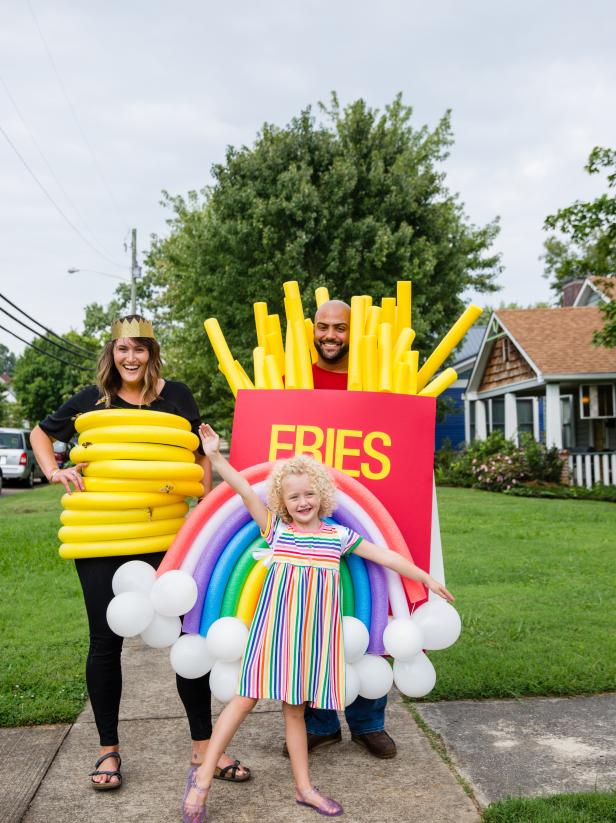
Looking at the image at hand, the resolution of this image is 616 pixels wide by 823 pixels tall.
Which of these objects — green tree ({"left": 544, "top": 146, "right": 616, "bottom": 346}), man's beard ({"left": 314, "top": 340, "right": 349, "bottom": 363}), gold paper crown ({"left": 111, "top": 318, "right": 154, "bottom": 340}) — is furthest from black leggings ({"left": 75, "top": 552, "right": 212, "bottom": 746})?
green tree ({"left": 544, "top": 146, "right": 616, "bottom": 346})

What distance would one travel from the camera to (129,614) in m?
3.02

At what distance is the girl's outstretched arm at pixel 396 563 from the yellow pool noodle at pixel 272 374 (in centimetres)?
95

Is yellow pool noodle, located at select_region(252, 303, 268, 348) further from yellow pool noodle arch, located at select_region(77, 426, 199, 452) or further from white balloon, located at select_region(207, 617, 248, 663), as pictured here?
white balloon, located at select_region(207, 617, 248, 663)

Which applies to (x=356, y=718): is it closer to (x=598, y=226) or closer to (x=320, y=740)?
(x=320, y=740)

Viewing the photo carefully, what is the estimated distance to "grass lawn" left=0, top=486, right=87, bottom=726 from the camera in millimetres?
4180

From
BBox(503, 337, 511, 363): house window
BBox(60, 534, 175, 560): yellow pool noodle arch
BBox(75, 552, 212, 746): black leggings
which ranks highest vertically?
BBox(503, 337, 511, 363): house window

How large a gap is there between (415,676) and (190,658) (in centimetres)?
89

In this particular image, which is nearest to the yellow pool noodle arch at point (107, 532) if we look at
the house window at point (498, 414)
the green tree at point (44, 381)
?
the house window at point (498, 414)

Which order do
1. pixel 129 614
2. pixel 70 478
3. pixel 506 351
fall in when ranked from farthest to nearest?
pixel 506 351
pixel 70 478
pixel 129 614

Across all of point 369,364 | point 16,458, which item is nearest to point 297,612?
point 369,364

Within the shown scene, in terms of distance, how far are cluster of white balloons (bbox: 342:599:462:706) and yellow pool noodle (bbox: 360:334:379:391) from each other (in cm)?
98

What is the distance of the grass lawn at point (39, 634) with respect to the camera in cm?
418

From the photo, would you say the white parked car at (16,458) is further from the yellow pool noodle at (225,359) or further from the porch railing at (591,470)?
the yellow pool noodle at (225,359)

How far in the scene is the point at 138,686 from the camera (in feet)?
15.0
